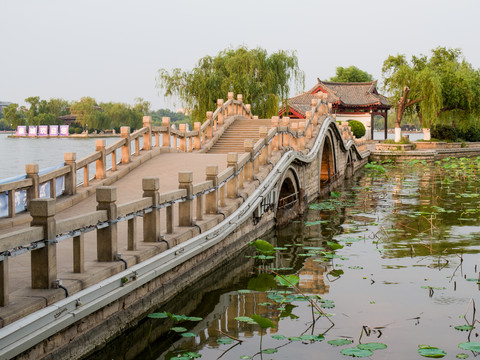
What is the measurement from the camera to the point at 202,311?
7691 mm

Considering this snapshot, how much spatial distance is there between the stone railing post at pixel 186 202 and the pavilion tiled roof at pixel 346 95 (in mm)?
36874

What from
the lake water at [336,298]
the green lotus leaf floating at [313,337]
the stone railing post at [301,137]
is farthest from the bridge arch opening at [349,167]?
the green lotus leaf floating at [313,337]

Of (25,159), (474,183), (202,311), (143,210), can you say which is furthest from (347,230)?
(25,159)

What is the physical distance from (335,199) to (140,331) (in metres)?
14.1

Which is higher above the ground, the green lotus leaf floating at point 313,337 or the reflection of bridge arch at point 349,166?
the reflection of bridge arch at point 349,166

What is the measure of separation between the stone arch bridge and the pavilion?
30.7m

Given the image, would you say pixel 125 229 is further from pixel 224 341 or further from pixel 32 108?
pixel 32 108

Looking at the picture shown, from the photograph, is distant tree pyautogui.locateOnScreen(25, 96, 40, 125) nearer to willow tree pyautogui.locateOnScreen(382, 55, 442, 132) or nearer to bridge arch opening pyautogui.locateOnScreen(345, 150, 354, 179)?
willow tree pyautogui.locateOnScreen(382, 55, 442, 132)

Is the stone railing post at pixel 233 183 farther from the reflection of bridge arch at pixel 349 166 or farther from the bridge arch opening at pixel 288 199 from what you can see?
the reflection of bridge arch at pixel 349 166

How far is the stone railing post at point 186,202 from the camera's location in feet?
27.7

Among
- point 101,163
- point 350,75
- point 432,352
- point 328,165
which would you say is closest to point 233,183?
point 101,163

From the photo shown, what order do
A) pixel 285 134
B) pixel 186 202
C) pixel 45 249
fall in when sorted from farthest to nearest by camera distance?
pixel 285 134 < pixel 186 202 < pixel 45 249

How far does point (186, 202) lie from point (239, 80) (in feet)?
68.2

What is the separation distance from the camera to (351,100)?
48.9m
